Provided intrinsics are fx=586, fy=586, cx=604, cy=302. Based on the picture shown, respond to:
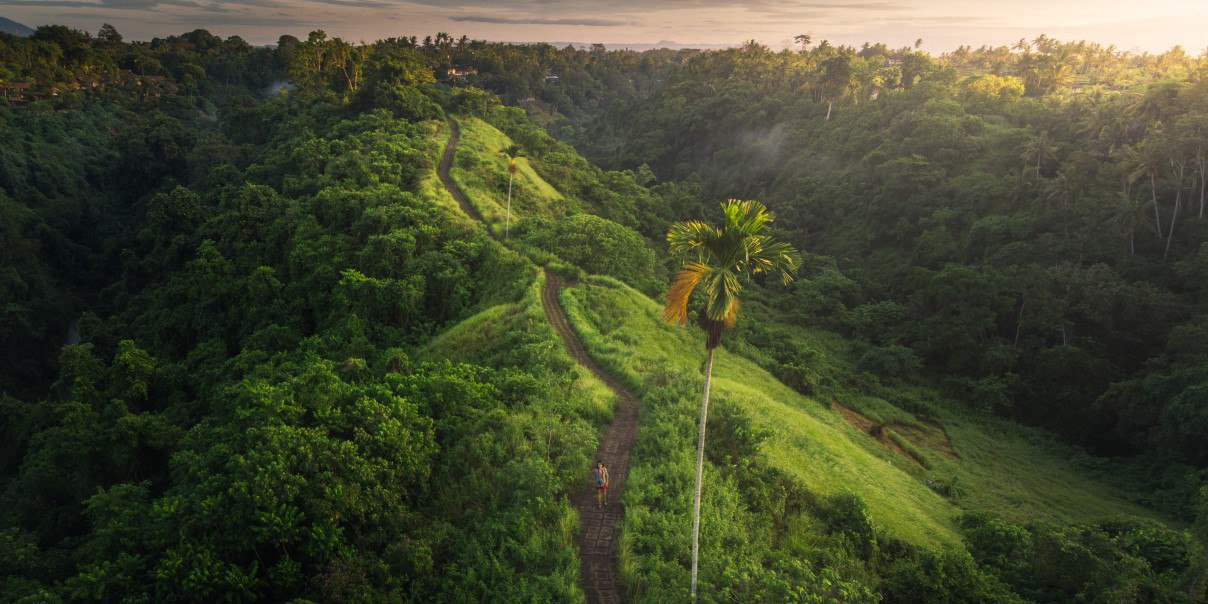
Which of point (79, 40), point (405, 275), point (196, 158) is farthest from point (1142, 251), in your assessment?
point (79, 40)

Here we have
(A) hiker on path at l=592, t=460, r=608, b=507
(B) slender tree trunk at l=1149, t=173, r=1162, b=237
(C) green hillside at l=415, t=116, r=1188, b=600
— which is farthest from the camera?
(B) slender tree trunk at l=1149, t=173, r=1162, b=237

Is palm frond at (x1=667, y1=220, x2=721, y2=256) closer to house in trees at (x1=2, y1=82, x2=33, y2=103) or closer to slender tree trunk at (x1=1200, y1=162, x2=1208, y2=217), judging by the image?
slender tree trunk at (x1=1200, y1=162, x2=1208, y2=217)

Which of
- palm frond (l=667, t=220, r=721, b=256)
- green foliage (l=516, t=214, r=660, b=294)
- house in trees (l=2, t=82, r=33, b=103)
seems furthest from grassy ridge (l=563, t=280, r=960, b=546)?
house in trees (l=2, t=82, r=33, b=103)

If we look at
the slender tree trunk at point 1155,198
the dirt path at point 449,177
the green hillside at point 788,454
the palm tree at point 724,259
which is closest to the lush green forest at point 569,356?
the green hillside at point 788,454

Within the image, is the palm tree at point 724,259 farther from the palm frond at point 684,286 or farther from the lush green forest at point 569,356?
the lush green forest at point 569,356

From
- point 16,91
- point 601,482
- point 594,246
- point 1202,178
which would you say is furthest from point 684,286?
point 16,91

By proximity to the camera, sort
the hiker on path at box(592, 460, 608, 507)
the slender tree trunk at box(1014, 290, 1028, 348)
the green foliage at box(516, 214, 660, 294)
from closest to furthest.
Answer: the hiker on path at box(592, 460, 608, 507) < the green foliage at box(516, 214, 660, 294) < the slender tree trunk at box(1014, 290, 1028, 348)

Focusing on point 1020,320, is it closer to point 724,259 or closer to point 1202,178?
point 1202,178

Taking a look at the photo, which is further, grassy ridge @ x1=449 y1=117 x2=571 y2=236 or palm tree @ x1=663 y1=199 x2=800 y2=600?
grassy ridge @ x1=449 y1=117 x2=571 y2=236
